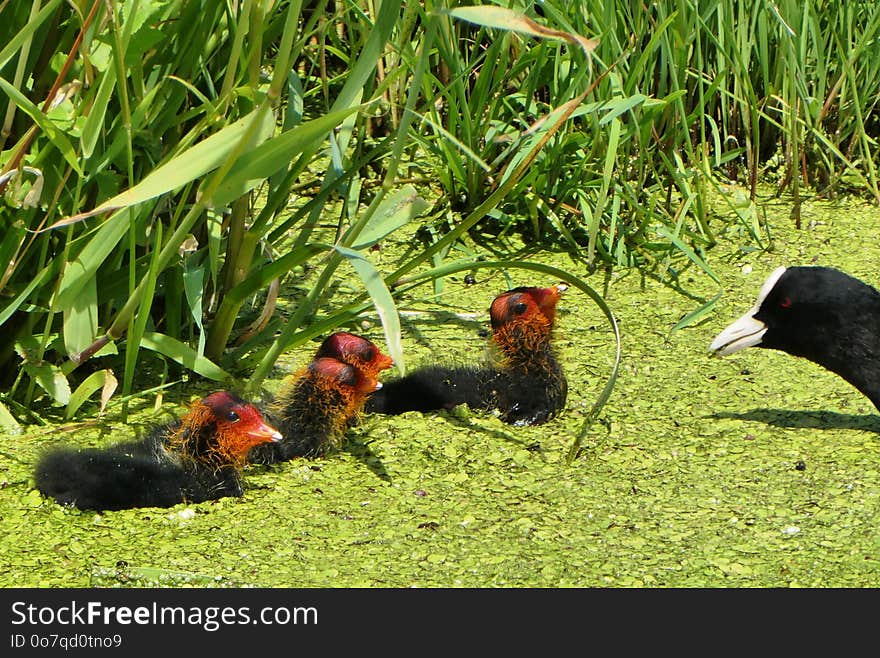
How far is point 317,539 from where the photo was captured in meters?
2.60

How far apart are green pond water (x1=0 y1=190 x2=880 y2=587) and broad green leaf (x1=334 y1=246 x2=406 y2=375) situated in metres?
0.49

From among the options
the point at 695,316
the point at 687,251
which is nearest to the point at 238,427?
the point at 695,316

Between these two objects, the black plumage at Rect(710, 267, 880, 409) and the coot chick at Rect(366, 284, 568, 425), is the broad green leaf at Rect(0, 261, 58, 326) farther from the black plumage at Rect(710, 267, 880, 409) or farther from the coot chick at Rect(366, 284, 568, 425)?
the black plumage at Rect(710, 267, 880, 409)

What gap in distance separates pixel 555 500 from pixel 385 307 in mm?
751

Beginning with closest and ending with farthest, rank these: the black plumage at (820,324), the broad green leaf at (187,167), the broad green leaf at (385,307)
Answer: the broad green leaf at (385,307) → the broad green leaf at (187,167) → the black plumage at (820,324)

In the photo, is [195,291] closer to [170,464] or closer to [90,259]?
[90,259]

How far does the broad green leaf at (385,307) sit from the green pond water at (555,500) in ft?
1.61

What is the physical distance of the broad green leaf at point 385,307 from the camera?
86.4 inches

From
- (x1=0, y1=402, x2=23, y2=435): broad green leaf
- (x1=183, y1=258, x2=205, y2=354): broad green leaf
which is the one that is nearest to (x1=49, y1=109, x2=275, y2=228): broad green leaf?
(x1=183, y1=258, x2=205, y2=354): broad green leaf

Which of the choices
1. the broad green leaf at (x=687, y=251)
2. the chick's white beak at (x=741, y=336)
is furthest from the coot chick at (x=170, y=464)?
the broad green leaf at (x=687, y=251)

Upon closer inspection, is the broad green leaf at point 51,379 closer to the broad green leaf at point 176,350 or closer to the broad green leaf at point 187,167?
the broad green leaf at point 176,350

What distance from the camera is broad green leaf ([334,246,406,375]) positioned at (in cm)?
220

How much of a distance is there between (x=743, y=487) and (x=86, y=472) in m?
1.38

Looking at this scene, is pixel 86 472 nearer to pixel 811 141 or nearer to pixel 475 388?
pixel 475 388
